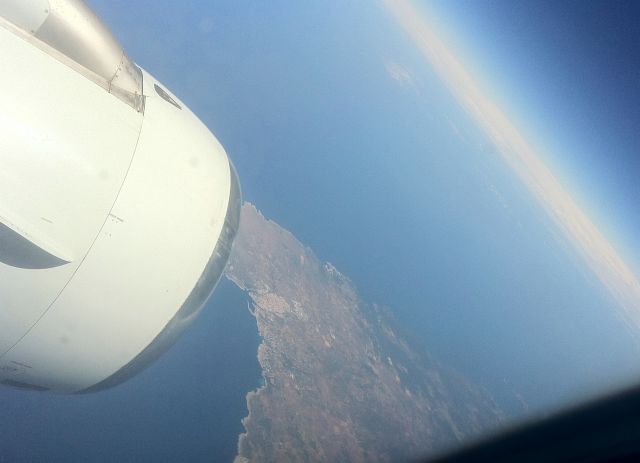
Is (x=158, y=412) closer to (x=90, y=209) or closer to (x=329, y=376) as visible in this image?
(x=329, y=376)

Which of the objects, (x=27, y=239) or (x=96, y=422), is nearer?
(x=27, y=239)

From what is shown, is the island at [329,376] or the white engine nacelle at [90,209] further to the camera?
the island at [329,376]

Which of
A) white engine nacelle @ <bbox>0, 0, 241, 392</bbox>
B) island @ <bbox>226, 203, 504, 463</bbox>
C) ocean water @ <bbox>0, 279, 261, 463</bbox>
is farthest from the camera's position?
island @ <bbox>226, 203, 504, 463</bbox>

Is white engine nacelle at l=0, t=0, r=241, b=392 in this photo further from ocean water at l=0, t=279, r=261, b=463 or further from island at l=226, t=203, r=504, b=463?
island at l=226, t=203, r=504, b=463

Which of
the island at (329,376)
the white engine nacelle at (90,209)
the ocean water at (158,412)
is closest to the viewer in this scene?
the white engine nacelle at (90,209)

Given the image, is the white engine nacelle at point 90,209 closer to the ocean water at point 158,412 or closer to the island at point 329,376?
the ocean water at point 158,412

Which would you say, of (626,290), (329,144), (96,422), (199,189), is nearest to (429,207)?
(329,144)

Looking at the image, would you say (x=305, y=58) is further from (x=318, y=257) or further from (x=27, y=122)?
(x=27, y=122)
